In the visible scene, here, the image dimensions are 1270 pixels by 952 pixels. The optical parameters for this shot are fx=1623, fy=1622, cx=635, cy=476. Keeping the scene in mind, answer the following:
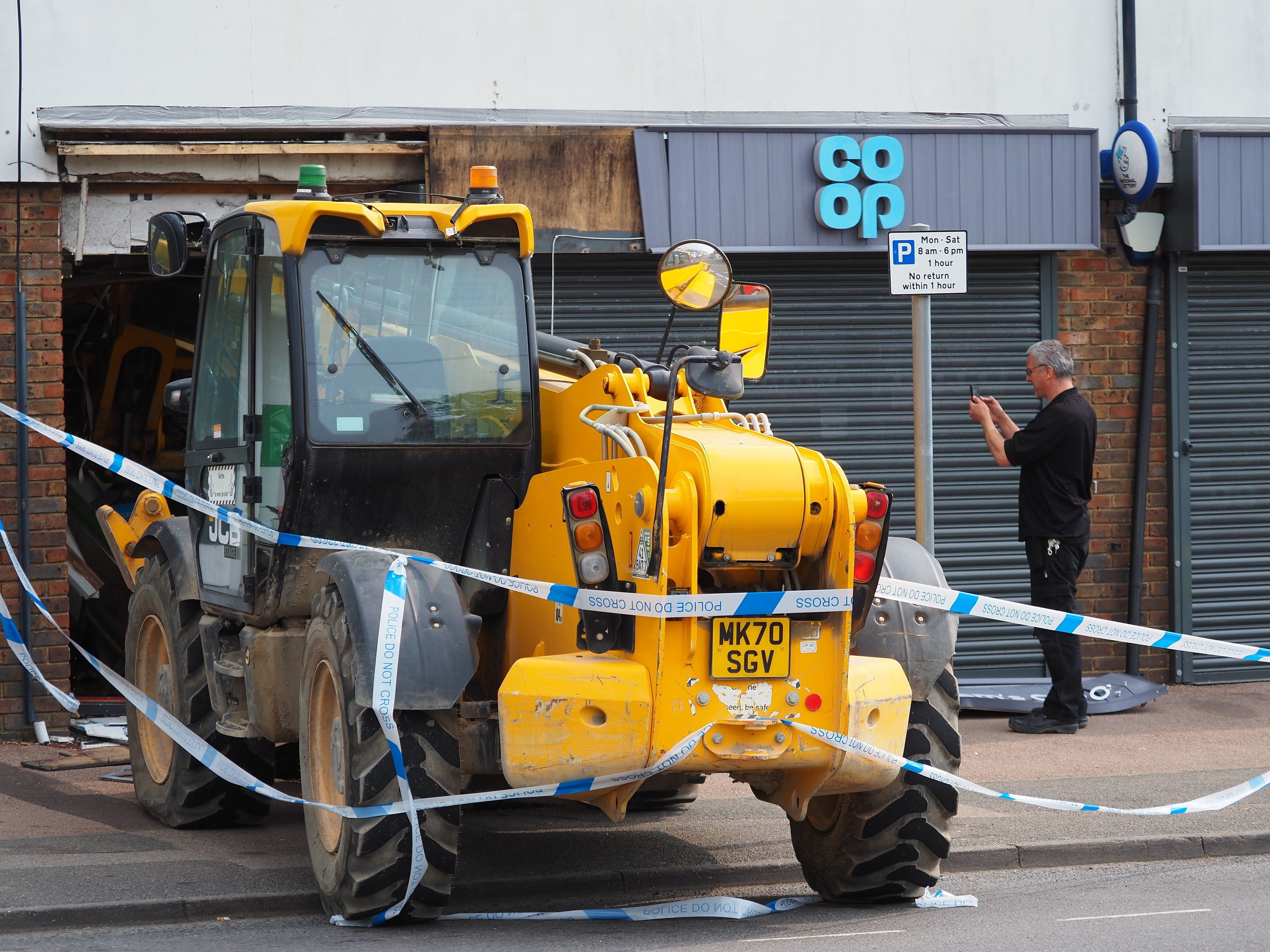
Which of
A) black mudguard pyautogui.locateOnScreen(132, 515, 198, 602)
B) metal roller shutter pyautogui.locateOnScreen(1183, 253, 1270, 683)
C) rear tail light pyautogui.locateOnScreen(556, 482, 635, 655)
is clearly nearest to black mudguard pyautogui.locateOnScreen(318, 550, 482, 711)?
rear tail light pyautogui.locateOnScreen(556, 482, 635, 655)

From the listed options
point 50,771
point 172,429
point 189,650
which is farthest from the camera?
point 172,429

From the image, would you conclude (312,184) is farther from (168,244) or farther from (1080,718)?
(1080,718)

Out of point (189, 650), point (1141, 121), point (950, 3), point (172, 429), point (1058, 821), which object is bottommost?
point (1058, 821)

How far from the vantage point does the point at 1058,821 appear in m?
7.29

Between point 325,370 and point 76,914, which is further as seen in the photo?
point 325,370

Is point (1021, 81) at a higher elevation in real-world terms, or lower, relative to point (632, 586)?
higher

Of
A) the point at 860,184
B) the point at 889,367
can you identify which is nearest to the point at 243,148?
the point at 860,184

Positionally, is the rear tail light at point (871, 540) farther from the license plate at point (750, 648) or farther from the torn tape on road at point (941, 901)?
the torn tape on road at point (941, 901)

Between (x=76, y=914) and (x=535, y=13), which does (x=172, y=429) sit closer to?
(x=535, y=13)

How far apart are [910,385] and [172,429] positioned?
522 cm

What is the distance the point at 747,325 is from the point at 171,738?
326 centimetres

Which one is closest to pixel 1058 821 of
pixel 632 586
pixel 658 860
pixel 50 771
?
pixel 658 860

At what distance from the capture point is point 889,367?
1092 cm

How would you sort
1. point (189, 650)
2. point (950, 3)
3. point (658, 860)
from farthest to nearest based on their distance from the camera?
1. point (950, 3)
2. point (189, 650)
3. point (658, 860)
